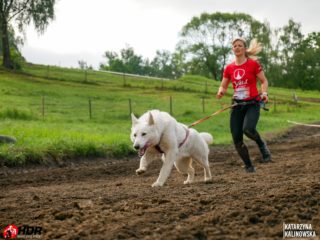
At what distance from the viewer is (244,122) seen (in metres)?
8.70

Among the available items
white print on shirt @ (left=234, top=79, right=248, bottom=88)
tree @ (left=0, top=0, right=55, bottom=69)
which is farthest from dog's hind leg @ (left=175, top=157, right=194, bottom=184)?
tree @ (left=0, top=0, right=55, bottom=69)

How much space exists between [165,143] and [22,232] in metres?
3.08

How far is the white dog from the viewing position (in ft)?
23.4

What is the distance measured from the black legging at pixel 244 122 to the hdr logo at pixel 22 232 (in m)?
4.67

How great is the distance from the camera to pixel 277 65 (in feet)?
265

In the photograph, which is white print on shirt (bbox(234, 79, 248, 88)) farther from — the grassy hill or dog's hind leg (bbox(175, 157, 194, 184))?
the grassy hill

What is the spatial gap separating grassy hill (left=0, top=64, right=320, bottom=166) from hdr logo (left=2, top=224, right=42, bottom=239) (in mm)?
6903

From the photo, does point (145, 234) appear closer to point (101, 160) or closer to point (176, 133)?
point (176, 133)

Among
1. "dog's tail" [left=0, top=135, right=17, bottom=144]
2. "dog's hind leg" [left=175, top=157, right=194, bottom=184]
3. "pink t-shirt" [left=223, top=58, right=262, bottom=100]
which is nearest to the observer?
"dog's hind leg" [left=175, top=157, right=194, bottom=184]

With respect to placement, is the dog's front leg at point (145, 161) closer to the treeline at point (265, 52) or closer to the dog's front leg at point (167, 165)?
the dog's front leg at point (167, 165)

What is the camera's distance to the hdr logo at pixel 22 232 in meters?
4.69

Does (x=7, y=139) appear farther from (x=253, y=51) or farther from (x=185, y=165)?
(x=253, y=51)

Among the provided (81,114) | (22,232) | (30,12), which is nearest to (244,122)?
(22,232)

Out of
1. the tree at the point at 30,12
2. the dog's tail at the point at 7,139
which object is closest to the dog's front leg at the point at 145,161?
the dog's tail at the point at 7,139
